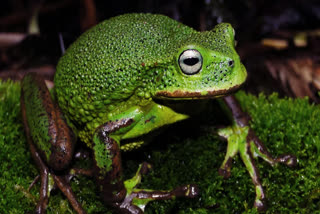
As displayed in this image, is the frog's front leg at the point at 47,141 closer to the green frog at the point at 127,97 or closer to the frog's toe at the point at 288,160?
the green frog at the point at 127,97

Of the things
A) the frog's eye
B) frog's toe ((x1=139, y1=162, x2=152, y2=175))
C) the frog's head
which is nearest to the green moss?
frog's toe ((x1=139, y1=162, x2=152, y2=175))

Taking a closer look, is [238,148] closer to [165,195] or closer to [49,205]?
[165,195]

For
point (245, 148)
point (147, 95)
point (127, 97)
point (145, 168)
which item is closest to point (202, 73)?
point (147, 95)

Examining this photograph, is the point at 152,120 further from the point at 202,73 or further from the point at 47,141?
the point at 47,141

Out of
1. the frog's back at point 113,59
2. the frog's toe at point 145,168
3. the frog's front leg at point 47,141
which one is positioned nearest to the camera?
the frog's back at point 113,59

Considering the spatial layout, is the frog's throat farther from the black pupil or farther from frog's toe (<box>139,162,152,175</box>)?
frog's toe (<box>139,162,152,175</box>)

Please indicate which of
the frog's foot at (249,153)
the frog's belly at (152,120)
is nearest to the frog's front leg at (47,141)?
the frog's belly at (152,120)
